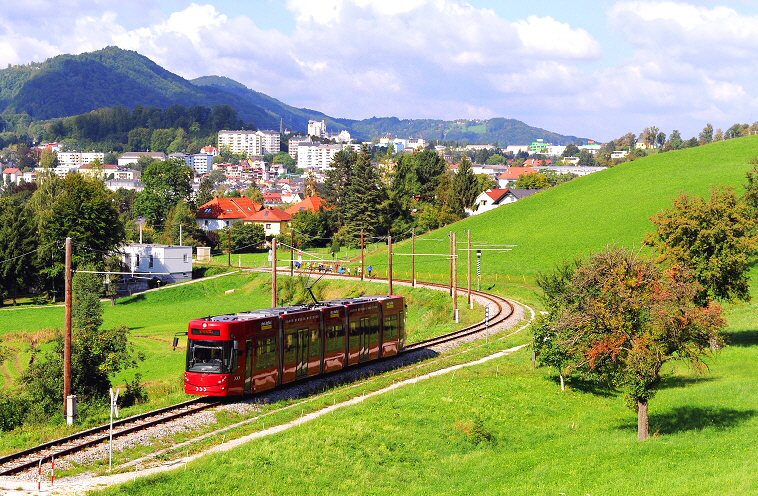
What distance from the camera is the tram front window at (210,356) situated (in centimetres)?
3048

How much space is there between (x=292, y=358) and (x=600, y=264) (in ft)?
44.3

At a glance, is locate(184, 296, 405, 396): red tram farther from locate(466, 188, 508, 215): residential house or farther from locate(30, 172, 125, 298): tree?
locate(466, 188, 508, 215): residential house

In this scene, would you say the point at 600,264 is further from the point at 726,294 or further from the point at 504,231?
the point at 504,231

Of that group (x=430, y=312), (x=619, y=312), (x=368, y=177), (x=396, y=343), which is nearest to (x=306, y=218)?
(x=368, y=177)

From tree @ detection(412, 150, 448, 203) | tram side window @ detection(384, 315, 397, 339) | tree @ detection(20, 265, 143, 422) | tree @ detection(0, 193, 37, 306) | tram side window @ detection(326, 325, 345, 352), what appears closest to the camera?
tree @ detection(20, 265, 143, 422)

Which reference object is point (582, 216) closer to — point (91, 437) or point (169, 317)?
point (169, 317)

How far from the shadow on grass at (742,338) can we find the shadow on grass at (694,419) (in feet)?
51.5

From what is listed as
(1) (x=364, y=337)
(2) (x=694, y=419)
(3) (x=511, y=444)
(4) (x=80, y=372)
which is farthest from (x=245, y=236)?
(2) (x=694, y=419)

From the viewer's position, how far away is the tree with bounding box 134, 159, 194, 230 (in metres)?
141

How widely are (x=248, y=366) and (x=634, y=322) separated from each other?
14.3 m

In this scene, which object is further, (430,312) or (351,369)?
(430,312)

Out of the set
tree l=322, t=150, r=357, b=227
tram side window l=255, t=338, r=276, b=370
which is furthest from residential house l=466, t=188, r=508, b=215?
tram side window l=255, t=338, r=276, b=370

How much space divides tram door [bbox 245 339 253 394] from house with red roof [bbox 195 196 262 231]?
122816 millimetres

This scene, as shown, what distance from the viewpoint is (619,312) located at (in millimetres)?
27016
